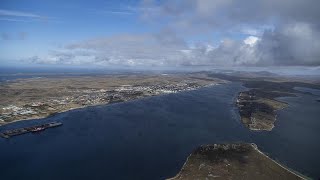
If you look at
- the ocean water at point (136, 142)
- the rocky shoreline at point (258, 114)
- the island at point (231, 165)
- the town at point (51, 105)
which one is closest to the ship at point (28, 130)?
the ocean water at point (136, 142)

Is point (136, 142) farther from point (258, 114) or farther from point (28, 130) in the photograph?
point (258, 114)

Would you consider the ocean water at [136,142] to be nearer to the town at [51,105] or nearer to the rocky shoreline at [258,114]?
the rocky shoreline at [258,114]

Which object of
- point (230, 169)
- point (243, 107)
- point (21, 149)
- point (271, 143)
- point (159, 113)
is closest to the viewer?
point (230, 169)

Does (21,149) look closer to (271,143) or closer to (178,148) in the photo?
(178,148)

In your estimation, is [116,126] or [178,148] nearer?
[178,148]

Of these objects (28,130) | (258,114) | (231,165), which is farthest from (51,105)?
(231,165)

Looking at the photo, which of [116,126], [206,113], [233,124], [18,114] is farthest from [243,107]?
[18,114]

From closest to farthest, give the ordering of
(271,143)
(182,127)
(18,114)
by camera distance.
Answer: (271,143) < (182,127) < (18,114)
